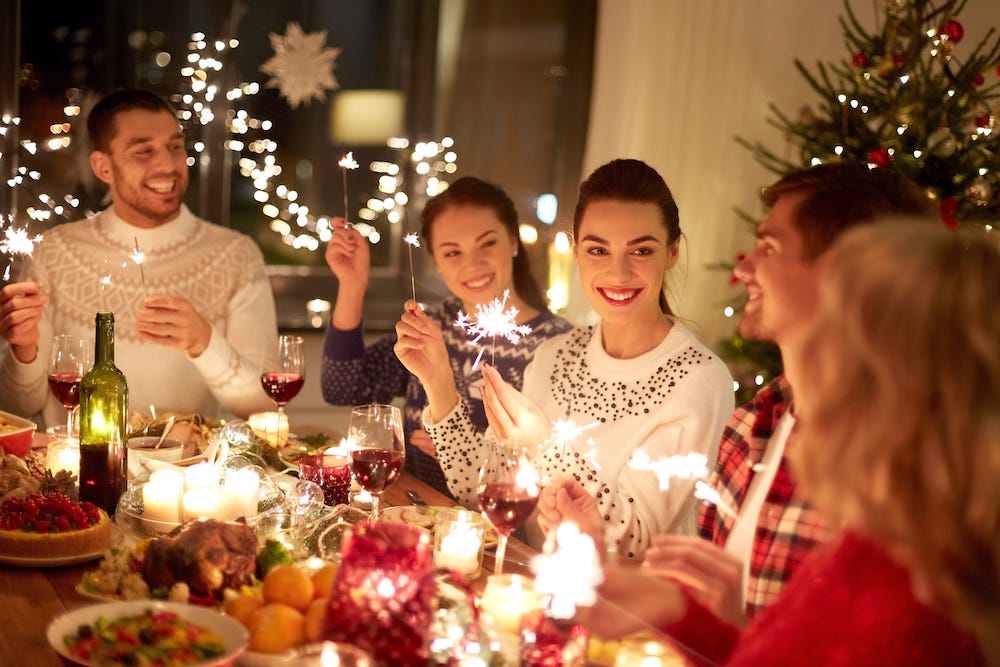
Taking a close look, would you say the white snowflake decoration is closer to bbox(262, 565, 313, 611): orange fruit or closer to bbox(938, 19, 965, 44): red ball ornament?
bbox(938, 19, 965, 44): red ball ornament

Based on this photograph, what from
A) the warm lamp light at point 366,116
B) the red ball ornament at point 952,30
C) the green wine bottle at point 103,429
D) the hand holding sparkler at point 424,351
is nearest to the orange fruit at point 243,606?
the green wine bottle at point 103,429

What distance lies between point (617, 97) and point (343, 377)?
2.20 m

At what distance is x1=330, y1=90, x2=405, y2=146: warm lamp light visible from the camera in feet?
15.6

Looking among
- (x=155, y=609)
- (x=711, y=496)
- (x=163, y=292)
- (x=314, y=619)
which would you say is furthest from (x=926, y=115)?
(x=155, y=609)

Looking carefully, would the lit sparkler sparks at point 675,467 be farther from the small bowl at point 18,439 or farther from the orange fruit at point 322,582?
the small bowl at point 18,439

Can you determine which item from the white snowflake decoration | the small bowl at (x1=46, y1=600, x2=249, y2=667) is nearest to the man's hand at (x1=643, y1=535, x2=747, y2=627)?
the small bowl at (x1=46, y1=600, x2=249, y2=667)

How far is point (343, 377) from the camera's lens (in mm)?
3189

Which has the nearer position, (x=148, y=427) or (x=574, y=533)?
(x=574, y=533)

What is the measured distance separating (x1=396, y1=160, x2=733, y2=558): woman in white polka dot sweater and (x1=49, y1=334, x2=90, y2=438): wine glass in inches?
26.3

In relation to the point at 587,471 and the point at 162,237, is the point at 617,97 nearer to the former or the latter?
the point at 162,237

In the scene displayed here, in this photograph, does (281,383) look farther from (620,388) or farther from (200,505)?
(620,388)

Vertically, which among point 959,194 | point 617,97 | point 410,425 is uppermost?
point 617,97

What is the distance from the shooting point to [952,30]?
301cm

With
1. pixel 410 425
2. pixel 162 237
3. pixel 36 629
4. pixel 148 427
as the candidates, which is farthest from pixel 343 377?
pixel 36 629
